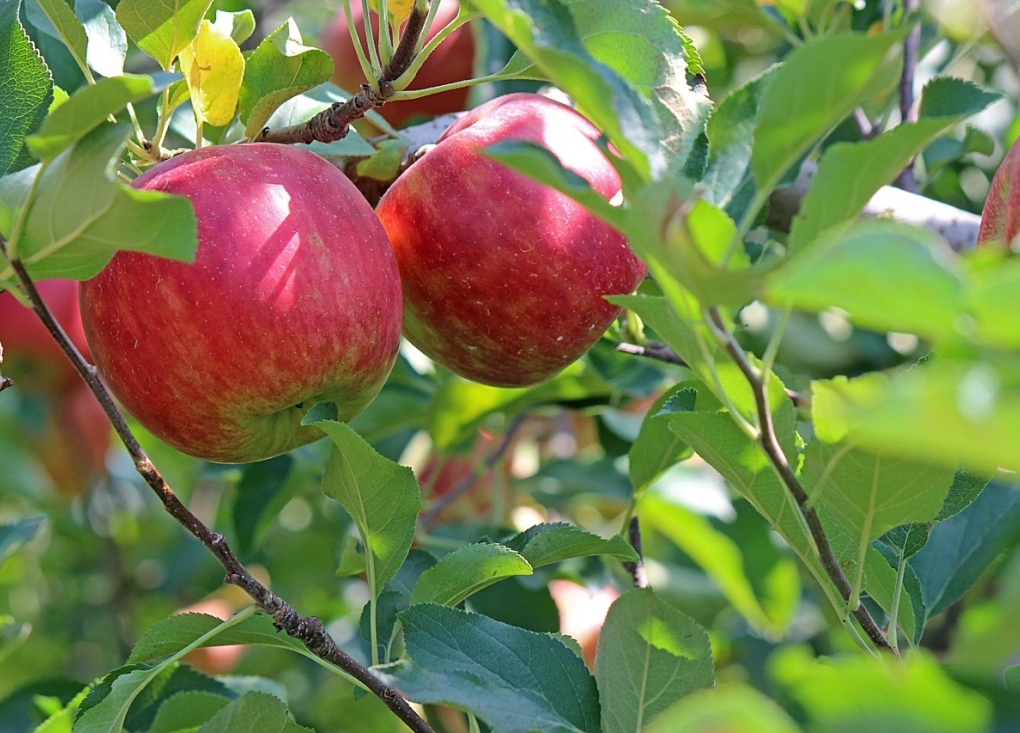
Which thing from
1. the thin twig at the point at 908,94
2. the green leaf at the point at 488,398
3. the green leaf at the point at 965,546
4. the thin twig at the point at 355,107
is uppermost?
the thin twig at the point at 355,107

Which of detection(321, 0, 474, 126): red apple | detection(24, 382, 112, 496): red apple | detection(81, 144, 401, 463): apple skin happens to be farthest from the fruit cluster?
detection(24, 382, 112, 496): red apple

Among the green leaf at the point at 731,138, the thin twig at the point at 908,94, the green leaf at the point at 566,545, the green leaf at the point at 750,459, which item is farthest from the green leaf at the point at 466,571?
the thin twig at the point at 908,94

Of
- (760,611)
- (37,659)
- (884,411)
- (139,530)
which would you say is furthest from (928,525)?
(139,530)

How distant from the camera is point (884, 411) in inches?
10.4

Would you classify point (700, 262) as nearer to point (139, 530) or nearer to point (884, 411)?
point (884, 411)

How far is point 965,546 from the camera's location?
95 centimetres

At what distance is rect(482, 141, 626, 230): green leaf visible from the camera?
43 cm

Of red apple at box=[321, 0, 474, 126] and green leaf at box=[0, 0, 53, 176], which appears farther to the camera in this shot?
red apple at box=[321, 0, 474, 126]

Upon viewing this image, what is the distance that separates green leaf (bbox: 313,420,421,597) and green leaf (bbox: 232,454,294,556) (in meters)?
0.55

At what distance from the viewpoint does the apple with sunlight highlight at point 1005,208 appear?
0.70 meters

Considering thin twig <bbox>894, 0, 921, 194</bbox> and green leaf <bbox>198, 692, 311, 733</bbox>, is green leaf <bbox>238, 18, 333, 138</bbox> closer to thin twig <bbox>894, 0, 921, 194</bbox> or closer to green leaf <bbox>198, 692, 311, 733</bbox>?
green leaf <bbox>198, 692, 311, 733</bbox>

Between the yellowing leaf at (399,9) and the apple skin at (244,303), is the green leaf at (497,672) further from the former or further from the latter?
the yellowing leaf at (399,9)

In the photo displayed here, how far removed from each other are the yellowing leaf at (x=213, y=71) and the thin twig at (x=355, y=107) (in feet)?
0.21

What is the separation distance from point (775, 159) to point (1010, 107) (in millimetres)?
1542
